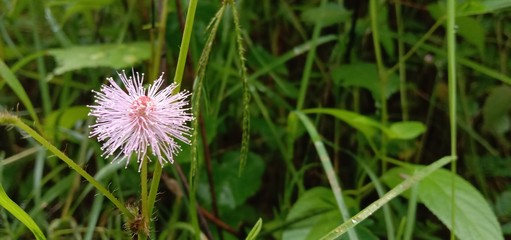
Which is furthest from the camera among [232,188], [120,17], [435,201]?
[120,17]

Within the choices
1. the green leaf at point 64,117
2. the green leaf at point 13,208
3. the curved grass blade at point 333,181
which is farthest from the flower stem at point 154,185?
the green leaf at point 64,117

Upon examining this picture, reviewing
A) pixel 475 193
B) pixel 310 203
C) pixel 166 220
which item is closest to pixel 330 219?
pixel 310 203

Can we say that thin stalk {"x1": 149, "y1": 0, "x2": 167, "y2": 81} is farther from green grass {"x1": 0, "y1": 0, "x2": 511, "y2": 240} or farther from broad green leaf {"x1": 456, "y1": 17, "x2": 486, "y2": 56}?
broad green leaf {"x1": 456, "y1": 17, "x2": 486, "y2": 56}

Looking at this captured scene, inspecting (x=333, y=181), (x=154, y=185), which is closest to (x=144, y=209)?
(x=154, y=185)

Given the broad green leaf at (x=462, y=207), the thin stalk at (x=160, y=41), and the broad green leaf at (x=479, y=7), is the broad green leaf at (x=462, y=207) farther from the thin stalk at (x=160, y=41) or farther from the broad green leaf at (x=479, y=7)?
the thin stalk at (x=160, y=41)

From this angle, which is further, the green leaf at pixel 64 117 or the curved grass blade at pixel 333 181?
the green leaf at pixel 64 117

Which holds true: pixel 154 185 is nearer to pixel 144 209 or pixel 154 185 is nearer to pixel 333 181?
pixel 144 209

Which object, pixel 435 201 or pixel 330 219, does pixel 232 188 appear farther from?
pixel 435 201

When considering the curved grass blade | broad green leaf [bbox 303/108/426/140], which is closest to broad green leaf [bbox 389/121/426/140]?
broad green leaf [bbox 303/108/426/140]
